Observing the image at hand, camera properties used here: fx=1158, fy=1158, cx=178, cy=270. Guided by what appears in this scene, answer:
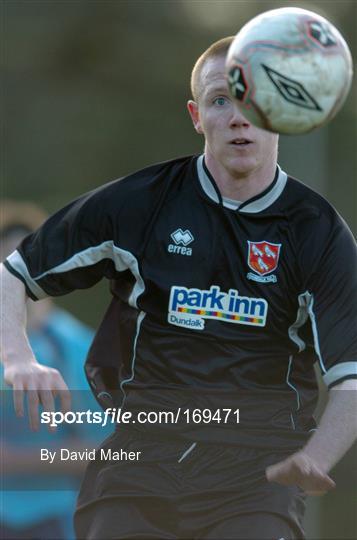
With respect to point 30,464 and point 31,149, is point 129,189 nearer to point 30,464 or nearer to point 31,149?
point 30,464

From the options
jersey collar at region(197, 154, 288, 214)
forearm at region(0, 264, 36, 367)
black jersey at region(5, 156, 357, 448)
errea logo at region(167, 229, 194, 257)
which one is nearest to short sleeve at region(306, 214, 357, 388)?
black jersey at region(5, 156, 357, 448)

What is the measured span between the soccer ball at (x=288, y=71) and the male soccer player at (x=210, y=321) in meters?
0.24

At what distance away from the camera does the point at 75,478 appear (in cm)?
615

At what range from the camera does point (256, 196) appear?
4336 mm

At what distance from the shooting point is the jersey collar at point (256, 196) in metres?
4.32

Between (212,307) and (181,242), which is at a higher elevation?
(181,242)

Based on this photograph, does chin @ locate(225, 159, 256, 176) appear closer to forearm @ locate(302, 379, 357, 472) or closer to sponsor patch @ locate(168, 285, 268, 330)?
sponsor patch @ locate(168, 285, 268, 330)

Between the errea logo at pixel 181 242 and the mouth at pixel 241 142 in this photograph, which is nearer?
the mouth at pixel 241 142

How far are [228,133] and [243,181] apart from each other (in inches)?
8.8

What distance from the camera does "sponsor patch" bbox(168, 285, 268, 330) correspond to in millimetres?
4234

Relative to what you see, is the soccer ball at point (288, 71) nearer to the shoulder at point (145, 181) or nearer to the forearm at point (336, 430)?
the shoulder at point (145, 181)

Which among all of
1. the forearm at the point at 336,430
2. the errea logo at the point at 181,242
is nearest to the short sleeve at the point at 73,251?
the errea logo at the point at 181,242

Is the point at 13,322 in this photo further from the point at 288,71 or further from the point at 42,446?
the point at 42,446
